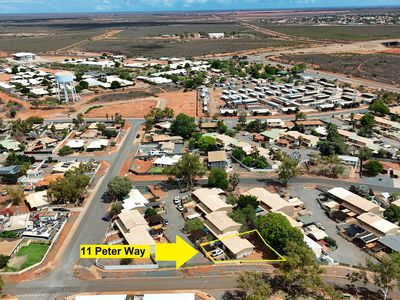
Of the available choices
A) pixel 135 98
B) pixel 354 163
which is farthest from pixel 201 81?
pixel 354 163

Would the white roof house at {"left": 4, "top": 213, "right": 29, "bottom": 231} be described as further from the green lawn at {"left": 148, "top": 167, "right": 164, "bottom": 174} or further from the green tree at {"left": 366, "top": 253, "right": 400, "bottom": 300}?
Result: the green tree at {"left": 366, "top": 253, "right": 400, "bottom": 300}

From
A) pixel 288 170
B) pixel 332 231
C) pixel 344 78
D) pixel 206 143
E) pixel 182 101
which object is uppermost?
pixel 288 170

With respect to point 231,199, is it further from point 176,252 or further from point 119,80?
point 119,80

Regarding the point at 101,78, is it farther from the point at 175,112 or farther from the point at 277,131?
the point at 277,131

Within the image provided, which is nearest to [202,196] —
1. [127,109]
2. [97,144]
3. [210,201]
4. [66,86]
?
[210,201]

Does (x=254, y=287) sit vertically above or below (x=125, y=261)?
above

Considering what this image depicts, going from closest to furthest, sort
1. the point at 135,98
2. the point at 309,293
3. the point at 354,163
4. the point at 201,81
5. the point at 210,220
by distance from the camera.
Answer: the point at 309,293
the point at 210,220
the point at 354,163
the point at 135,98
the point at 201,81

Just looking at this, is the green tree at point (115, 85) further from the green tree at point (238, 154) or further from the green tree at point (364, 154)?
the green tree at point (364, 154)
